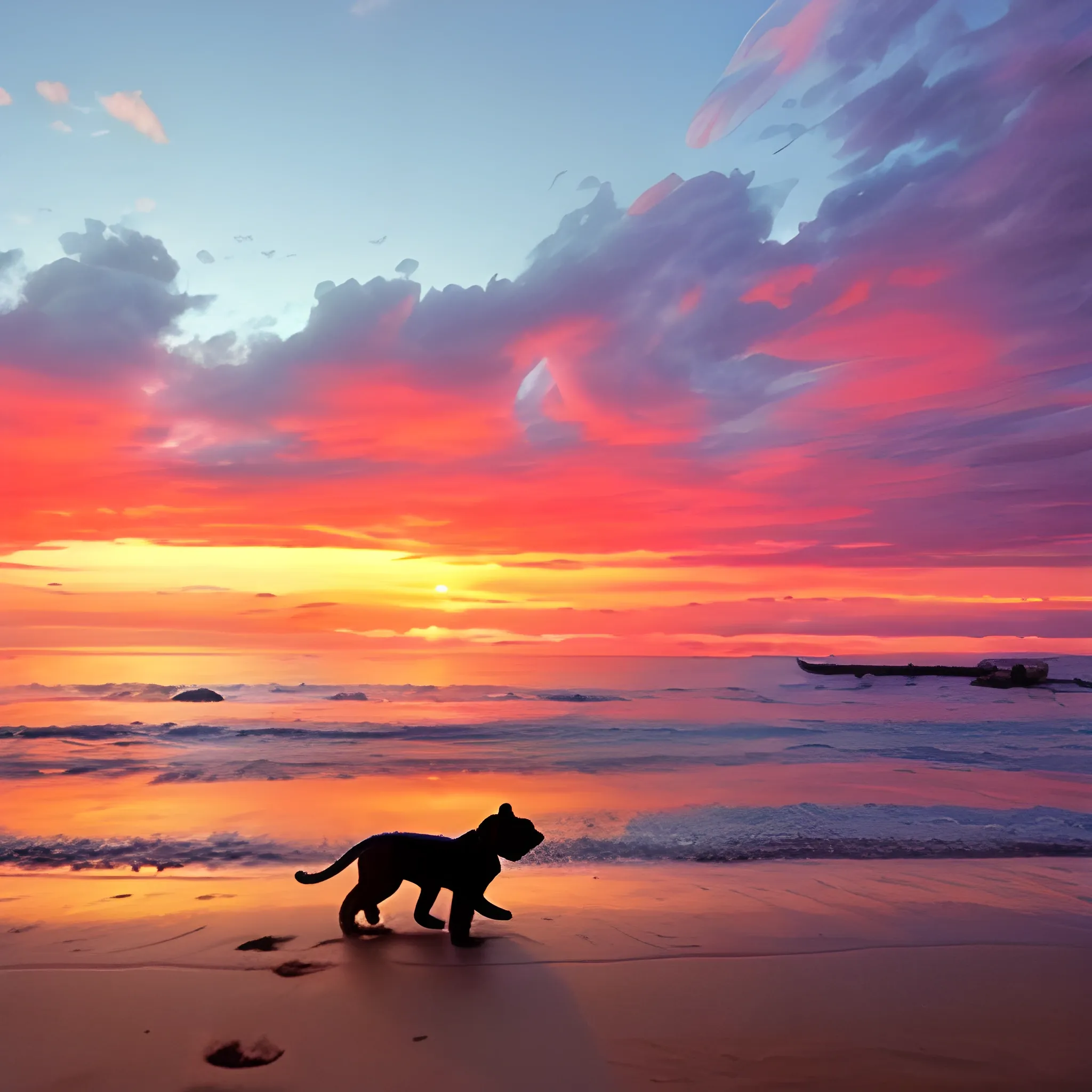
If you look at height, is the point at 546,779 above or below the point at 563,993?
below

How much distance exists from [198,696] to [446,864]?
27.2 meters

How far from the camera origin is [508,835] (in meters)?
4.55

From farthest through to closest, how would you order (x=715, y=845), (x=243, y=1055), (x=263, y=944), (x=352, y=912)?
(x=715, y=845), (x=352, y=912), (x=263, y=944), (x=243, y=1055)

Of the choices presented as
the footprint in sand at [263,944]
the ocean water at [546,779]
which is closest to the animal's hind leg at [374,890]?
the footprint in sand at [263,944]

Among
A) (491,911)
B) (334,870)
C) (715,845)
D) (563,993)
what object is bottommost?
(715,845)

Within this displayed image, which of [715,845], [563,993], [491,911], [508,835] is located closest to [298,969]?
[491,911]

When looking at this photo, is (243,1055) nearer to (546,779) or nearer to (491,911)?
(491,911)

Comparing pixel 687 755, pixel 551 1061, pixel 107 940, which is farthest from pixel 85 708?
pixel 551 1061

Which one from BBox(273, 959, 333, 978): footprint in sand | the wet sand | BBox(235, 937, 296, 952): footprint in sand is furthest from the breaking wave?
BBox(273, 959, 333, 978): footprint in sand

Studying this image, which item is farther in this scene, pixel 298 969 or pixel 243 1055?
pixel 298 969

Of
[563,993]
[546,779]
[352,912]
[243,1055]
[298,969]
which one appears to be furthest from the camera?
[546,779]

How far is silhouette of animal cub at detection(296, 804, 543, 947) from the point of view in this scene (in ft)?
14.9

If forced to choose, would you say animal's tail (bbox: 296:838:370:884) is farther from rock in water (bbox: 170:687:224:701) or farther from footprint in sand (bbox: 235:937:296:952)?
rock in water (bbox: 170:687:224:701)

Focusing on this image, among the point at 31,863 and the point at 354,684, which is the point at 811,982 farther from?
the point at 354,684
